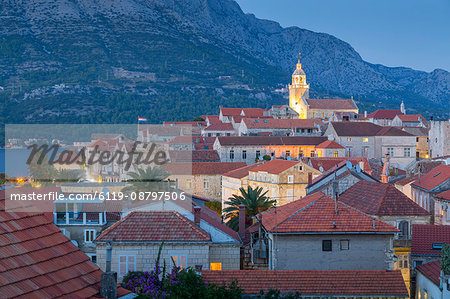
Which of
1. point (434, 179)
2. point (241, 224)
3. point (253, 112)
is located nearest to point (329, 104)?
point (253, 112)

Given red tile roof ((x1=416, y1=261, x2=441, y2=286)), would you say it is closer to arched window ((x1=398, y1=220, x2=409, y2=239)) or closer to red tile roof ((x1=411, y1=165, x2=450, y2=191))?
arched window ((x1=398, y1=220, x2=409, y2=239))

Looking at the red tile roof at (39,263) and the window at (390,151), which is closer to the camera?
the red tile roof at (39,263)

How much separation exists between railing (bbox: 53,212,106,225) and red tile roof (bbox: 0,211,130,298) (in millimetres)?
25035

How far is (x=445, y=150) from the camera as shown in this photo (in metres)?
83.7

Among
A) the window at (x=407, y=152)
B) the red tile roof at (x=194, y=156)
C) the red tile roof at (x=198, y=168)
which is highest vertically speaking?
the window at (x=407, y=152)

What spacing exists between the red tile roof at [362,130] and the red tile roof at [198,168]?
25059mm

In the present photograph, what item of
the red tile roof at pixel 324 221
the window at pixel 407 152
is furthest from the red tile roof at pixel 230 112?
the red tile roof at pixel 324 221

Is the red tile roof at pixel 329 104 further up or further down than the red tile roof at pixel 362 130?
further up

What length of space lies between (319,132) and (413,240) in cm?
7363

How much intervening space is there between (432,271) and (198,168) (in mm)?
47717

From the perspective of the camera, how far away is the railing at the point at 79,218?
3400 centimetres

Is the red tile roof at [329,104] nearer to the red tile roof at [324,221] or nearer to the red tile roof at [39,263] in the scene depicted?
the red tile roof at [324,221]

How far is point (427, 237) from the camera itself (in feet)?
97.9

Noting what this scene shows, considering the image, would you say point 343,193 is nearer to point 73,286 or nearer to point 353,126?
point 73,286
